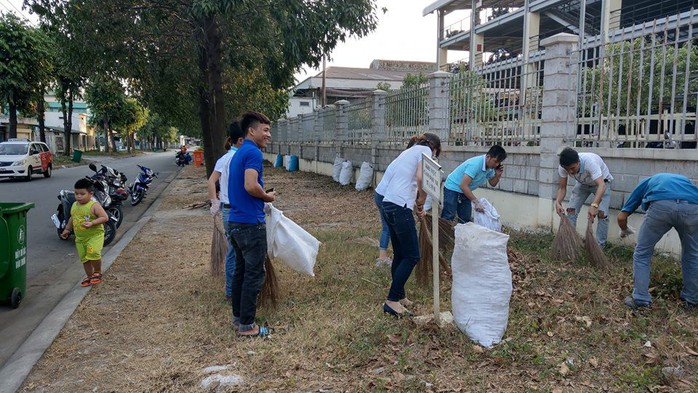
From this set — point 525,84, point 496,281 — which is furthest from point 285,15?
point 496,281

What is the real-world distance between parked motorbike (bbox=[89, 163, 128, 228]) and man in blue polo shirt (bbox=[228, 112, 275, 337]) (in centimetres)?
536

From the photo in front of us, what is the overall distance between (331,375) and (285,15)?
26.1 ft

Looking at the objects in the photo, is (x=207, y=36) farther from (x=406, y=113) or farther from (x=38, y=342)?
(x=38, y=342)

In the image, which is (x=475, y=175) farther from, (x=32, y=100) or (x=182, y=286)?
(x=32, y=100)

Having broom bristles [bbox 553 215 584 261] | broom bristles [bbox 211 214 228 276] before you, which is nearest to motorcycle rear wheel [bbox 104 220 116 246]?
broom bristles [bbox 211 214 228 276]

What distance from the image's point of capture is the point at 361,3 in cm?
1094

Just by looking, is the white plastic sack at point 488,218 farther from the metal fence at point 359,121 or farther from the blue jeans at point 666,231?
the metal fence at point 359,121

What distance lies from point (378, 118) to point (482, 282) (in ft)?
32.9

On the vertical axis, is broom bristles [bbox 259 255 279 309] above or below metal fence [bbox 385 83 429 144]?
below

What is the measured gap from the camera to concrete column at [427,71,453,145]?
9703 millimetres

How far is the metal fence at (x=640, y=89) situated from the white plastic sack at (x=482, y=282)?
3.21m

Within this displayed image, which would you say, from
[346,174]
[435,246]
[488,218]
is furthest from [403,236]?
[346,174]

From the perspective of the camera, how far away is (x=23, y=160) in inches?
707

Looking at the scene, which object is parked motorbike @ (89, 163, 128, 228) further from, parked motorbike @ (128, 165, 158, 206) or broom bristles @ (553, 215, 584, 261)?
broom bristles @ (553, 215, 584, 261)
